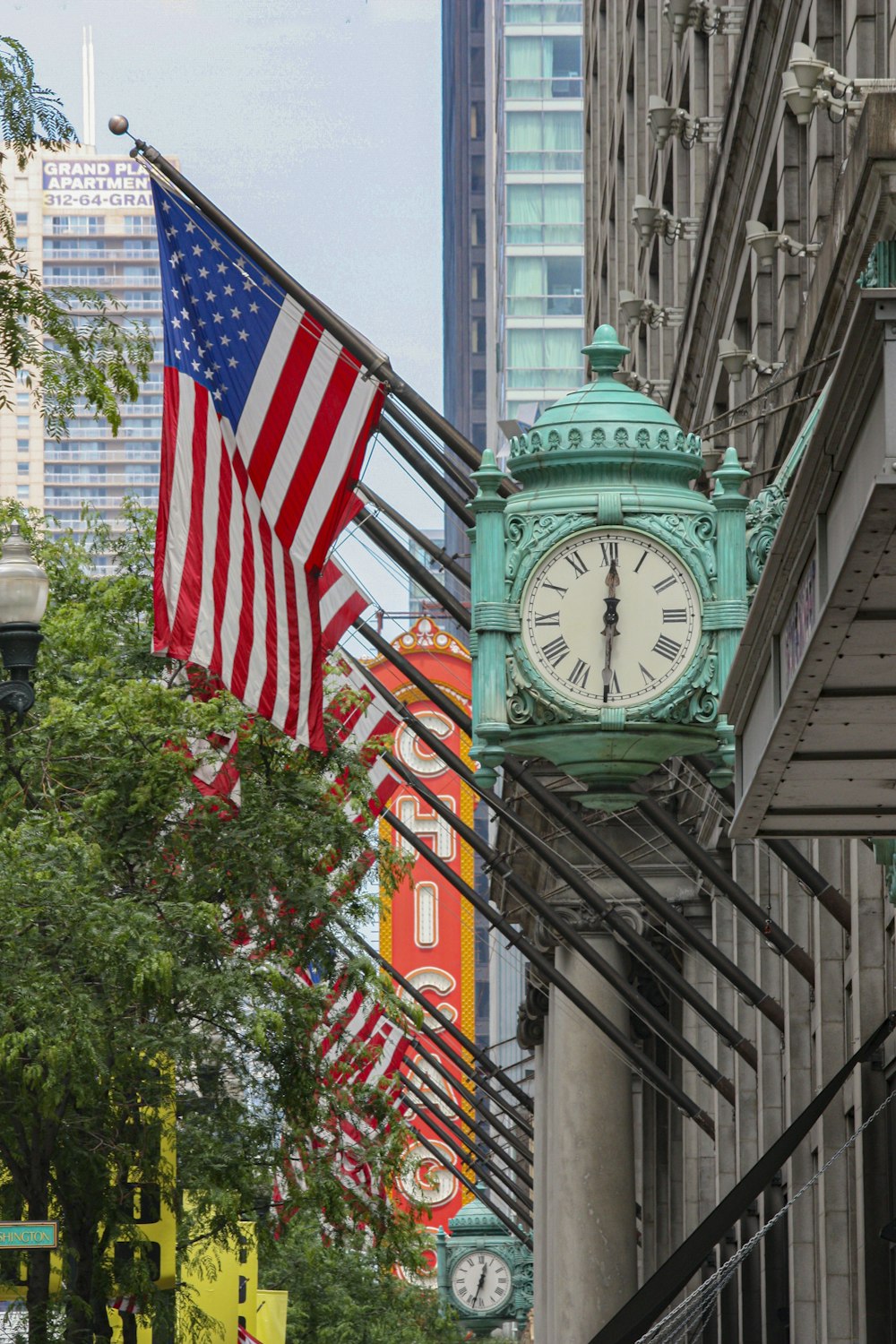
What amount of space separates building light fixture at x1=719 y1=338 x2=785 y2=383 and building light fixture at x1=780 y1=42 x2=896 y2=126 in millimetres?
4750

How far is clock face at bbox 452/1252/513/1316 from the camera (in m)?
77.6

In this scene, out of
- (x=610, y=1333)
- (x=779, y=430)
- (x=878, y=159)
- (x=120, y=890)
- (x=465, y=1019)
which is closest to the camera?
(x=878, y=159)

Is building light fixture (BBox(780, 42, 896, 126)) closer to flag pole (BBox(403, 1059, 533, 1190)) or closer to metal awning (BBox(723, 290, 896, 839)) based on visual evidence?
metal awning (BBox(723, 290, 896, 839))

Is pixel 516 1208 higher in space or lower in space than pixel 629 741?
lower

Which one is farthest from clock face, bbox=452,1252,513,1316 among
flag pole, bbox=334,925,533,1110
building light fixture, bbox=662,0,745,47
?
building light fixture, bbox=662,0,745,47

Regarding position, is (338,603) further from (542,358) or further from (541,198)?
(541,198)

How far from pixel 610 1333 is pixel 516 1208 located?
44315 millimetres

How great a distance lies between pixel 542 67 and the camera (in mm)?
120812

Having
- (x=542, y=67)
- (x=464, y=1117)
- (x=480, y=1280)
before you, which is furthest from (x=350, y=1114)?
(x=542, y=67)

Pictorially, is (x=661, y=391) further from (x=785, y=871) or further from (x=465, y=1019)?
(x=465, y=1019)

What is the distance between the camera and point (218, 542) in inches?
725

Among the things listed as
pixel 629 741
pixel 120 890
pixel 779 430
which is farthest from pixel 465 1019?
pixel 629 741

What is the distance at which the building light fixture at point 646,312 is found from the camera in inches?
1383

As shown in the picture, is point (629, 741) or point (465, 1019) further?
point (465, 1019)
